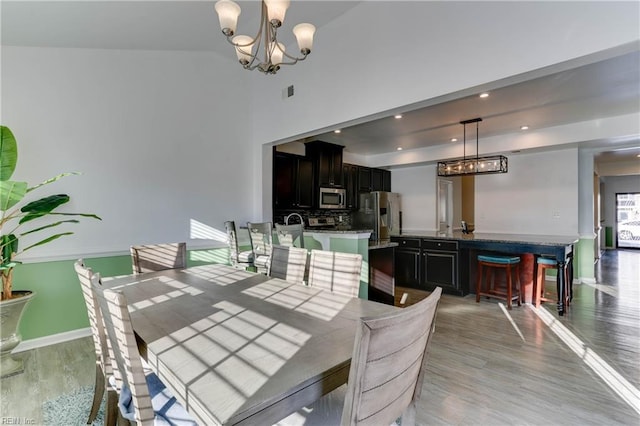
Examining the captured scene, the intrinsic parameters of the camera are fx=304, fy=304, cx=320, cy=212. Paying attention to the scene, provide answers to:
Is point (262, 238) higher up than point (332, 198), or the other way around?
point (332, 198)

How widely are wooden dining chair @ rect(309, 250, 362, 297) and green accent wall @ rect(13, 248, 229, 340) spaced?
8.30ft

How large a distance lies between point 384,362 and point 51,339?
3589 millimetres

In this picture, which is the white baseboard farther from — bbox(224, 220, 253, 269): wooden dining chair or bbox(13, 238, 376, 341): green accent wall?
bbox(224, 220, 253, 269): wooden dining chair

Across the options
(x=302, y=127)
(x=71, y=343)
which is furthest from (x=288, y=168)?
(x=71, y=343)

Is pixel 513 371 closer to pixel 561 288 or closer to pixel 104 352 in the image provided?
pixel 561 288

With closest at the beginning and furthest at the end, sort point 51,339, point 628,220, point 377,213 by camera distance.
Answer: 1. point 51,339
2. point 377,213
3. point 628,220

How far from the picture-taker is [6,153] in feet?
8.10

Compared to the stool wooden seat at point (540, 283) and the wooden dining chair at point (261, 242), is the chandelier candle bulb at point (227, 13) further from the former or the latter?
the stool wooden seat at point (540, 283)

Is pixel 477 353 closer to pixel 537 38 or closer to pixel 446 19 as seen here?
pixel 537 38

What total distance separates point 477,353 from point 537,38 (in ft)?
8.21

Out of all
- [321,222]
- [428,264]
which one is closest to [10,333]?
[321,222]

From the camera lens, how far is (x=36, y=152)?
116 inches

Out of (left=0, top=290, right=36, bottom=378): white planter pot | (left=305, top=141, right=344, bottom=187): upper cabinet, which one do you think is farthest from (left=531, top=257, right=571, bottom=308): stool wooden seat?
(left=0, top=290, right=36, bottom=378): white planter pot

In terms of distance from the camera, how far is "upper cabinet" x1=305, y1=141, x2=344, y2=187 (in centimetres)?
577
